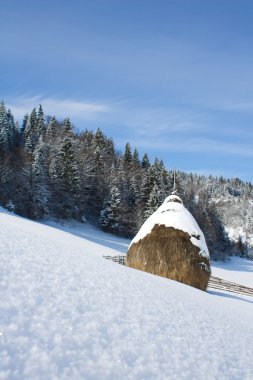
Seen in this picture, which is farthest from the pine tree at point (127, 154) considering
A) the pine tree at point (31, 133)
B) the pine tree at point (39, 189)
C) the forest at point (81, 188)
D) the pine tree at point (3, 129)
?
the pine tree at point (39, 189)

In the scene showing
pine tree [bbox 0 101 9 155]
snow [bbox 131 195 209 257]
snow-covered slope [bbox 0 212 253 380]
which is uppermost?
pine tree [bbox 0 101 9 155]

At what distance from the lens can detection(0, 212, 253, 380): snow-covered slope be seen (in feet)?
10.7

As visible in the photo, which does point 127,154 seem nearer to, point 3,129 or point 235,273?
point 3,129

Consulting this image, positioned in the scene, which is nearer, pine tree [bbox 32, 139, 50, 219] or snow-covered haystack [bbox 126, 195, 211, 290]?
snow-covered haystack [bbox 126, 195, 211, 290]

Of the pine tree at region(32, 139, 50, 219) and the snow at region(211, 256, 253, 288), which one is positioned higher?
the pine tree at region(32, 139, 50, 219)

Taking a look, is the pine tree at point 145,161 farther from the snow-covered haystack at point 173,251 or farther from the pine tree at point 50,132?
the snow-covered haystack at point 173,251

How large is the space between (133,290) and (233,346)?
1839mm

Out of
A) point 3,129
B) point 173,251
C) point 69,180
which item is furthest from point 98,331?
point 3,129

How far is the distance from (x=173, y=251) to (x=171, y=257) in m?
0.30

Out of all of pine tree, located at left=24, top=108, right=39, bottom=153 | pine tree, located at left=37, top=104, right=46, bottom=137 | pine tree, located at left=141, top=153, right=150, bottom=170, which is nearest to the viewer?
pine tree, located at left=24, top=108, right=39, bottom=153

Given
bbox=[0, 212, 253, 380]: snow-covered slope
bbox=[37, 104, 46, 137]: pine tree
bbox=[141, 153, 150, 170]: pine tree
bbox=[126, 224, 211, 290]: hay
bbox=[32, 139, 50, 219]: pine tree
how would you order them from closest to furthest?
bbox=[0, 212, 253, 380]: snow-covered slope → bbox=[126, 224, 211, 290]: hay → bbox=[32, 139, 50, 219]: pine tree → bbox=[37, 104, 46, 137]: pine tree → bbox=[141, 153, 150, 170]: pine tree

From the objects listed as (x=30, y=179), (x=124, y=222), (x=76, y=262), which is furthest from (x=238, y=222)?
(x=76, y=262)

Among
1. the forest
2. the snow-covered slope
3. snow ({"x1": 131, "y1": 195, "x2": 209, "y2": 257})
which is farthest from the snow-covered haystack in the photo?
the forest

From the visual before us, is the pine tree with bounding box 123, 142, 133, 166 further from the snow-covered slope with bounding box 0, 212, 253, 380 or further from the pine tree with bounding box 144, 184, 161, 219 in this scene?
the snow-covered slope with bounding box 0, 212, 253, 380
